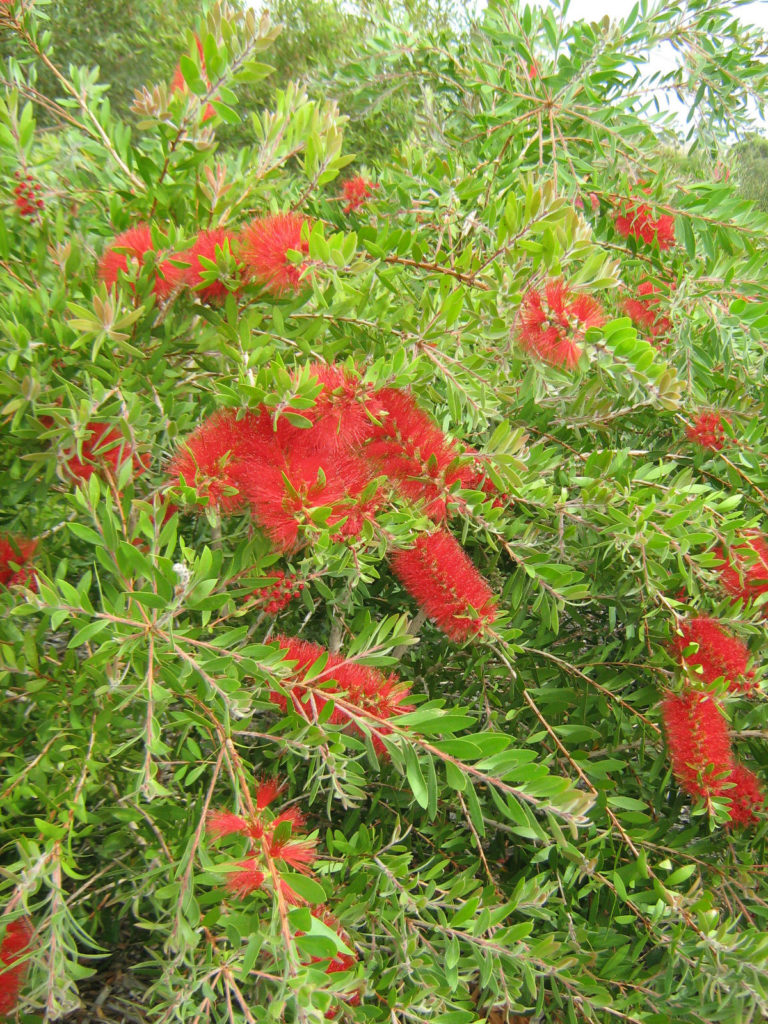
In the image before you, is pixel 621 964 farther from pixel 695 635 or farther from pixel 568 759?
pixel 695 635

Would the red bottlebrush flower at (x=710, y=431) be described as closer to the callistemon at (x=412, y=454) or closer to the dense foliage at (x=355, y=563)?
the dense foliage at (x=355, y=563)

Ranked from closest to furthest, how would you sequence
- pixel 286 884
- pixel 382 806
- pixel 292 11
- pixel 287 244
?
pixel 286 884, pixel 287 244, pixel 382 806, pixel 292 11

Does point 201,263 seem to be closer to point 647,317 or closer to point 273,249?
point 273,249

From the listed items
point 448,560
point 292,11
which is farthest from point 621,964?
point 292,11

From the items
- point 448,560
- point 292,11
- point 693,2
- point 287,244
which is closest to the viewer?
point 287,244

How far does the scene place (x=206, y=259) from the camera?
78 cm

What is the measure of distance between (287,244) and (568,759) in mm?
854

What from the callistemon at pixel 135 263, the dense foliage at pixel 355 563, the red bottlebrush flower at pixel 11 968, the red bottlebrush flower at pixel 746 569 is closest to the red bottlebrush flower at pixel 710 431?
the dense foliage at pixel 355 563

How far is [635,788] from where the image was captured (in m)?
1.29

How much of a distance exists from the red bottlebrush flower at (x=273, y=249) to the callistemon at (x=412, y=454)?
0.58 feet

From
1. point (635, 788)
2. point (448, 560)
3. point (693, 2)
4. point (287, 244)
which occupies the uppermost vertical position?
point (693, 2)

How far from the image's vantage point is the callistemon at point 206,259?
2.61ft

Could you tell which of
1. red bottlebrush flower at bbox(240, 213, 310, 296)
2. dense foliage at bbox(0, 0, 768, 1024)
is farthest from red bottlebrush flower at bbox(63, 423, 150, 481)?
red bottlebrush flower at bbox(240, 213, 310, 296)

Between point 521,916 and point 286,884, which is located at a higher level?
point 286,884
